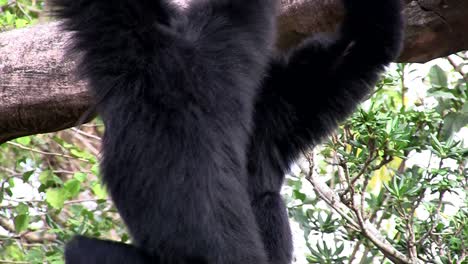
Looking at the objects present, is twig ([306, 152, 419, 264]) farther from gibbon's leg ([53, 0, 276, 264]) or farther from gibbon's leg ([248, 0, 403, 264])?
gibbon's leg ([53, 0, 276, 264])

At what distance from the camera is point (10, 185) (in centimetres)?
541

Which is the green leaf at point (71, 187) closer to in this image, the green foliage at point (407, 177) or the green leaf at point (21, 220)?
the green leaf at point (21, 220)

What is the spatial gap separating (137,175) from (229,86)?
0.49 m

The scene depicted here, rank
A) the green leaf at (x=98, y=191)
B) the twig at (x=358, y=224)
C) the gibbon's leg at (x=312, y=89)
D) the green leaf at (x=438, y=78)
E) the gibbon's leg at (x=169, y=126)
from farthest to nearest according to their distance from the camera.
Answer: the green leaf at (x=98, y=191)
the green leaf at (x=438, y=78)
the twig at (x=358, y=224)
the gibbon's leg at (x=312, y=89)
the gibbon's leg at (x=169, y=126)

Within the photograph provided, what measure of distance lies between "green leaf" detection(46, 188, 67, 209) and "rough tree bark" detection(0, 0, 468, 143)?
0.62 metres

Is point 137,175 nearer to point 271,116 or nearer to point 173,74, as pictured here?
point 173,74

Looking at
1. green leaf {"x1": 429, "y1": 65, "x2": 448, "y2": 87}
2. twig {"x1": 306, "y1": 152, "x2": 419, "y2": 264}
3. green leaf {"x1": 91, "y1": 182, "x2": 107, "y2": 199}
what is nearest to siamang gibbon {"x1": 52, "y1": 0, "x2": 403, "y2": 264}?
twig {"x1": 306, "y1": 152, "x2": 419, "y2": 264}

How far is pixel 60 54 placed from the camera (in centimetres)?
417

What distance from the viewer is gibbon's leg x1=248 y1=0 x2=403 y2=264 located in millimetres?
3762

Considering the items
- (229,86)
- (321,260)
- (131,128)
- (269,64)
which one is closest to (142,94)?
(131,128)

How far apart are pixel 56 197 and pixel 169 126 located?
2088mm

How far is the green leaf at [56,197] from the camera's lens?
4895mm

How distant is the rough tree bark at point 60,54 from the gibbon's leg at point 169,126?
929mm

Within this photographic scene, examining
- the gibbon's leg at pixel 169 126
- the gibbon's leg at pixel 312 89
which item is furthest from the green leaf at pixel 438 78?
the gibbon's leg at pixel 169 126
